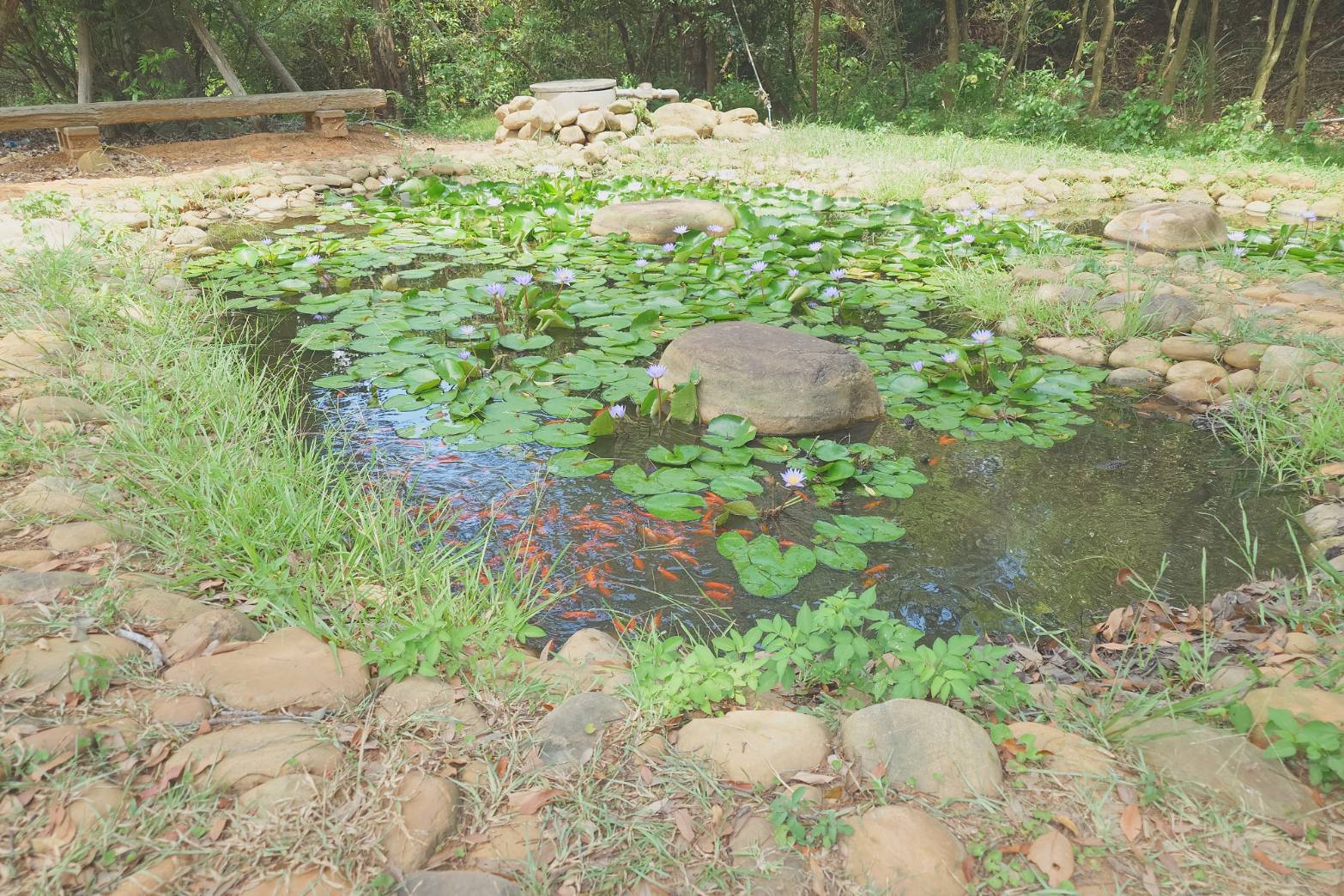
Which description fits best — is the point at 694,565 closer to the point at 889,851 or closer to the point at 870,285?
the point at 889,851

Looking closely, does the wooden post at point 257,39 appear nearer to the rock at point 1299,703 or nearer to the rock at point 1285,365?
the rock at point 1285,365

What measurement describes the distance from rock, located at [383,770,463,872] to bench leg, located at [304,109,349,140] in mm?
7282

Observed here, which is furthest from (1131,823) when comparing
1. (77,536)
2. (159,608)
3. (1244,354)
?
(1244,354)

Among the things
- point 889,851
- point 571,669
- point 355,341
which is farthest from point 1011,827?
point 355,341

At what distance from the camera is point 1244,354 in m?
2.84

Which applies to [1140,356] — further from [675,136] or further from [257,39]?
[257,39]

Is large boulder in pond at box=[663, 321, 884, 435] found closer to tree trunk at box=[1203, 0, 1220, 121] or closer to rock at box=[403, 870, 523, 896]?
rock at box=[403, 870, 523, 896]

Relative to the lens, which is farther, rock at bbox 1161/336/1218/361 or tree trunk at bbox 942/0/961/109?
tree trunk at bbox 942/0/961/109

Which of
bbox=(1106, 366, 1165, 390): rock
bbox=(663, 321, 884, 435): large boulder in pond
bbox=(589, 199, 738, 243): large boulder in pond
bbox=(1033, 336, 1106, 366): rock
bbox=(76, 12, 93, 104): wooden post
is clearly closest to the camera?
bbox=(663, 321, 884, 435): large boulder in pond

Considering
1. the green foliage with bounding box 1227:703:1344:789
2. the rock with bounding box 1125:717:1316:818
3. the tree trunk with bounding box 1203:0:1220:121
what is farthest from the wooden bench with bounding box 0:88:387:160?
the tree trunk with bounding box 1203:0:1220:121

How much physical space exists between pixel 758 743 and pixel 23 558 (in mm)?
1392

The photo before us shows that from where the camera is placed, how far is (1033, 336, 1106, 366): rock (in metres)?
3.12

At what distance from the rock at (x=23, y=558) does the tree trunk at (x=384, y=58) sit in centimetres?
822

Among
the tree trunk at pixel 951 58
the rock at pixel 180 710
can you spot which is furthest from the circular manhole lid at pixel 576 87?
the rock at pixel 180 710
